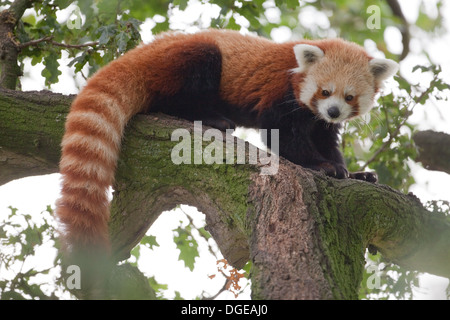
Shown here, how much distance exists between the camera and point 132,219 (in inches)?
164

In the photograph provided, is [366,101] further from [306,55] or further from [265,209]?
[265,209]

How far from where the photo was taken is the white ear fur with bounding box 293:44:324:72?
195 inches

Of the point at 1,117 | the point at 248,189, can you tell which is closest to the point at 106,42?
the point at 1,117

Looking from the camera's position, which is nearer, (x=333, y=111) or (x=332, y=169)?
(x=332, y=169)

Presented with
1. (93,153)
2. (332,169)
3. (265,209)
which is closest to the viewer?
(265,209)

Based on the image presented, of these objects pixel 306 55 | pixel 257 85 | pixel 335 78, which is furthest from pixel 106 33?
pixel 335 78

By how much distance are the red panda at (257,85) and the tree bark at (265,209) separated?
35 cm

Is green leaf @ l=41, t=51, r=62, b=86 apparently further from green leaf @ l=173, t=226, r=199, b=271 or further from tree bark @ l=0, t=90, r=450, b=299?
green leaf @ l=173, t=226, r=199, b=271

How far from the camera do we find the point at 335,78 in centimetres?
512

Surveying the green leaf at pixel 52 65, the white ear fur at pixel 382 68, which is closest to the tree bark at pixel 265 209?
the green leaf at pixel 52 65

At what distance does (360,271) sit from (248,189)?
88 cm

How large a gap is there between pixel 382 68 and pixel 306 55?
2.84ft

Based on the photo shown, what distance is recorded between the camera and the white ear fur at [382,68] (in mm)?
5230
